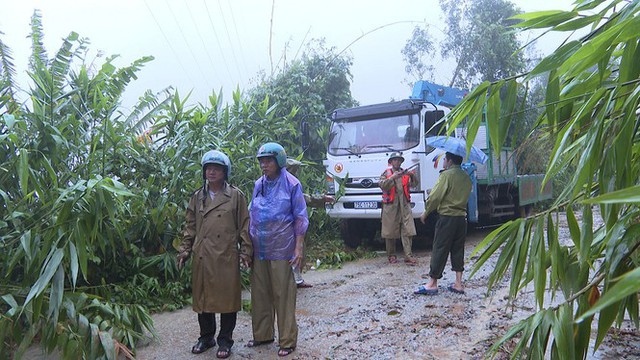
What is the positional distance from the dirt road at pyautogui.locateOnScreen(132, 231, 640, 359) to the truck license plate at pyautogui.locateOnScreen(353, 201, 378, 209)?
1894 mm

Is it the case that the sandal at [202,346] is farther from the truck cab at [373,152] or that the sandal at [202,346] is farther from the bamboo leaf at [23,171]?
the truck cab at [373,152]

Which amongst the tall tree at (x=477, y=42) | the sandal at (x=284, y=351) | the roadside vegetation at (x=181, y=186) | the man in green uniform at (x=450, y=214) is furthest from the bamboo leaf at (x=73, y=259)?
the tall tree at (x=477, y=42)

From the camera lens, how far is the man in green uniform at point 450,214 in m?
5.21

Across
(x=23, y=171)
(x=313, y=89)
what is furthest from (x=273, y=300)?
(x=313, y=89)

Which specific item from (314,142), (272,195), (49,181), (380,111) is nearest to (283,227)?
(272,195)

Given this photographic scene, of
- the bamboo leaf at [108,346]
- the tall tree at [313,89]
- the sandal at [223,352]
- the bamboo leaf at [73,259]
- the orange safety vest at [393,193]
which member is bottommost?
the sandal at [223,352]

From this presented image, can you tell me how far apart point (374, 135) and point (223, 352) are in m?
5.05

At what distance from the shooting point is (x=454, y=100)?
9758 millimetres

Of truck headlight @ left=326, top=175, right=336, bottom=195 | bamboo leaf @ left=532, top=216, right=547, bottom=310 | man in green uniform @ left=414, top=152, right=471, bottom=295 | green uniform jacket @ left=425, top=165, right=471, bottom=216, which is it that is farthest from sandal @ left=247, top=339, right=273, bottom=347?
truck headlight @ left=326, top=175, right=336, bottom=195

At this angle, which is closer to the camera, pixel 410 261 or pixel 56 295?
pixel 56 295

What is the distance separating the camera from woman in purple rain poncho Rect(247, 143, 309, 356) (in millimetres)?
3752

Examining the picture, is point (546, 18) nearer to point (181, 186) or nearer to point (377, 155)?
Result: point (181, 186)

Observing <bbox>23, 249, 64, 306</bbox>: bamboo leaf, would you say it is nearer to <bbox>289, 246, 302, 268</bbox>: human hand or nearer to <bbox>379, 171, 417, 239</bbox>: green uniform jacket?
<bbox>289, 246, 302, 268</bbox>: human hand

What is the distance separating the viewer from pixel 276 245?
377 cm
